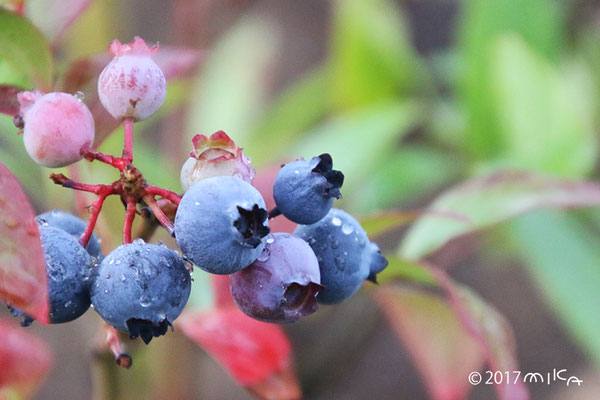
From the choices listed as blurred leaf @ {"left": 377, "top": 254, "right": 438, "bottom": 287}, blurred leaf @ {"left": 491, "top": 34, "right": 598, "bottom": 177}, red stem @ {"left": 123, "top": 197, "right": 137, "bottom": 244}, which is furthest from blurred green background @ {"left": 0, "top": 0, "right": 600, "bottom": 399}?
red stem @ {"left": 123, "top": 197, "right": 137, "bottom": 244}

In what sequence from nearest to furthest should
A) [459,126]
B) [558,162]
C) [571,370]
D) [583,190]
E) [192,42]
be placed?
[583,190] → [558,162] → [192,42] → [459,126] → [571,370]

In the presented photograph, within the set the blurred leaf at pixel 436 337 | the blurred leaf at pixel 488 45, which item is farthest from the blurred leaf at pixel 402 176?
the blurred leaf at pixel 436 337

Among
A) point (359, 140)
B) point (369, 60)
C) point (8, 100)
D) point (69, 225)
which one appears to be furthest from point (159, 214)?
point (369, 60)

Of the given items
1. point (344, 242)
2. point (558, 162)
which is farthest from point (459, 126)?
point (344, 242)

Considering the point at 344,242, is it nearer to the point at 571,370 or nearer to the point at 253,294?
the point at 253,294

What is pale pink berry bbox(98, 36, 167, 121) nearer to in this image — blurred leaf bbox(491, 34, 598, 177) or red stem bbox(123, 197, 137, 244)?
red stem bbox(123, 197, 137, 244)

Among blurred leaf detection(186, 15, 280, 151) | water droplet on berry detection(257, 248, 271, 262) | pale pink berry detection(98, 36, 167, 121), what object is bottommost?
blurred leaf detection(186, 15, 280, 151)

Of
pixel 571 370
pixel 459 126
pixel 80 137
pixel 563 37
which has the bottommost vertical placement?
pixel 571 370
